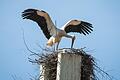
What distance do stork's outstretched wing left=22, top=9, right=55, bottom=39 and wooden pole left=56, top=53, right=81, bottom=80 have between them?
222cm

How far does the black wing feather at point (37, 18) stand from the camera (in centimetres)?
534

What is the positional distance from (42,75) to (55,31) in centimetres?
161

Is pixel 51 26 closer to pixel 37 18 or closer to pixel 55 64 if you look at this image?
pixel 37 18

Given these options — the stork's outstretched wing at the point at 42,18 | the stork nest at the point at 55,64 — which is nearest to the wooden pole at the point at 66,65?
the stork nest at the point at 55,64

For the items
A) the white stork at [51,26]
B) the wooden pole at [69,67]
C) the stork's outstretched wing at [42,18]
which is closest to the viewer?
the wooden pole at [69,67]

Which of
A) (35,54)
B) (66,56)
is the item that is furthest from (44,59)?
(66,56)

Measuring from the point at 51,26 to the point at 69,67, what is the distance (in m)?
2.33

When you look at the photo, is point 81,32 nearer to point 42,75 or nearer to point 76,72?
point 42,75

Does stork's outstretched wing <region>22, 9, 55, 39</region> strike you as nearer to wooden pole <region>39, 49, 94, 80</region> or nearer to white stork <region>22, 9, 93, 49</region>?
white stork <region>22, 9, 93, 49</region>

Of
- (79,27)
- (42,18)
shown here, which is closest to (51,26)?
(42,18)

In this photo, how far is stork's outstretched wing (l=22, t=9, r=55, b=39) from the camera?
5250 mm

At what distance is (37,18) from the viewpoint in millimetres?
5473

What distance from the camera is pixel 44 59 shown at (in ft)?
12.1

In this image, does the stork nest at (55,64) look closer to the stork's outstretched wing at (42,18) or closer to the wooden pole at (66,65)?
the wooden pole at (66,65)
